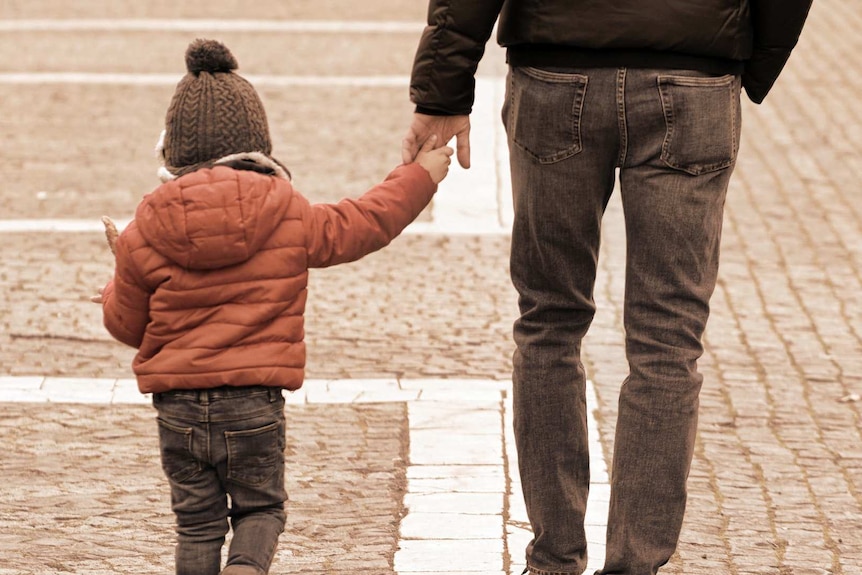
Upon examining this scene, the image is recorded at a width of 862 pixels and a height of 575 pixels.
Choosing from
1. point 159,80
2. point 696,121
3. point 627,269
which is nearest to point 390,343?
point 627,269

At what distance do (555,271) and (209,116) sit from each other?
2.73 feet

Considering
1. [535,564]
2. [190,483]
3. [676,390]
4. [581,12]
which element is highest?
Answer: [581,12]

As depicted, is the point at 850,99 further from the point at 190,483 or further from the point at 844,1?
the point at 190,483

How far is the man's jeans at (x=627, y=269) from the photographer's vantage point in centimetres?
314

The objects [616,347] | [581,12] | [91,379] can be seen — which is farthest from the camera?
[616,347]

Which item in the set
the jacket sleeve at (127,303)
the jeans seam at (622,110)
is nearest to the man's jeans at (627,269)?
the jeans seam at (622,110)

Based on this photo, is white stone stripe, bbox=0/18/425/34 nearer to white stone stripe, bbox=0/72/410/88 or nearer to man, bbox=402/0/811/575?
white stone stripe, bbox=0/72/410/88

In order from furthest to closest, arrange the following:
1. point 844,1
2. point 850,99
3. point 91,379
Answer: point 844,1 < point 850,99 < point 91,379

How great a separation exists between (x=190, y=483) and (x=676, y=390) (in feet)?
3.61

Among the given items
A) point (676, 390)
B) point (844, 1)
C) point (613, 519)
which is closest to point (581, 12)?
point (676, 390)

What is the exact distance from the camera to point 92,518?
4.34m

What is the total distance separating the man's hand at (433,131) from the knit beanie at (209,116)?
35 centimetres

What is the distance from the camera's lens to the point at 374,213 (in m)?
3.36

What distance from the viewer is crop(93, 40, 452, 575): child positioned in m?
3.17
